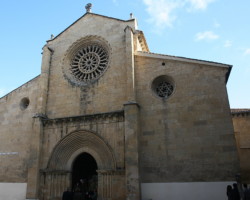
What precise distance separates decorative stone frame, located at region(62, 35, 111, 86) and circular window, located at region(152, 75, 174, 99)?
2.95m

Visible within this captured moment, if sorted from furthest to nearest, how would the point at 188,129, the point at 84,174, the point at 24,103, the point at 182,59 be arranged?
the point at 24,103
the point at 84,174
the point at 182,59
the point at 188,129

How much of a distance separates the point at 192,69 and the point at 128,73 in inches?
120

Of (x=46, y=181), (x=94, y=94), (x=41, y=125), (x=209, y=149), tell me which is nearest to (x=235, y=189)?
(x=209, y=149)

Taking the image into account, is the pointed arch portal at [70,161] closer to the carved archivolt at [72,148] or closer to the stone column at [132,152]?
the carved archivolt at [72,148]

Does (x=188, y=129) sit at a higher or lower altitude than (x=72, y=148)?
higher

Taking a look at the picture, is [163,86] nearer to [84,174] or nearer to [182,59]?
[182,59]

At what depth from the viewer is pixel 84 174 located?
13.6 metres

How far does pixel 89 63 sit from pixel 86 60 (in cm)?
36

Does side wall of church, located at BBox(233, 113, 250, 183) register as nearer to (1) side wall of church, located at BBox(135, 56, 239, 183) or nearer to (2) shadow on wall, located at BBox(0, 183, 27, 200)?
(1) side wall of church, located at BBox(135, 56, 239, 183)

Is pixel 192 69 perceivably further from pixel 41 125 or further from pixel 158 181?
pixel 41 125

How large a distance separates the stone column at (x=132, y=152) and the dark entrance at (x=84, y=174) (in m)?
2.90

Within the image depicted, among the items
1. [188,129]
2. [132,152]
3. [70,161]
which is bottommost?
[70,161]

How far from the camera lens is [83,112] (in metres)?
12.6

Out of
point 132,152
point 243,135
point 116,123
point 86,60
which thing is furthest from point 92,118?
point 243,135
